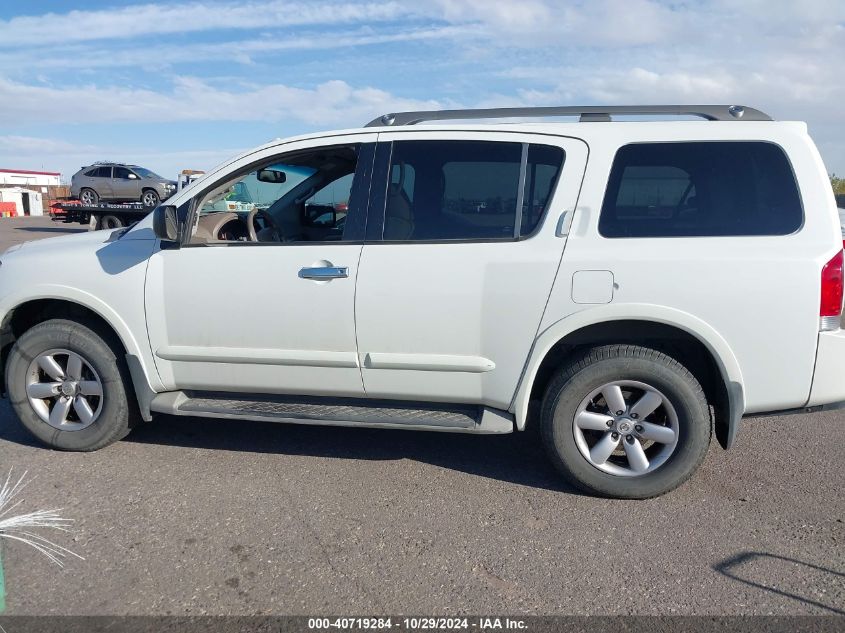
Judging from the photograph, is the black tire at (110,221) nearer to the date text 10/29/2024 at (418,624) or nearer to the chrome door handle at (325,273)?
the chrome door handle at (325,273)

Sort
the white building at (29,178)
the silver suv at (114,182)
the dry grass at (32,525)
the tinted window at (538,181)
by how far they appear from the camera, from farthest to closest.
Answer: the white building at (29,178) → the silver suv at (114,182) → the tinted window at (538,181) → the dry grass at (32,525)

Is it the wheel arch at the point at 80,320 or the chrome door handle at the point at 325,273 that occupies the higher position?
the chrome door handle at the point at 325,273

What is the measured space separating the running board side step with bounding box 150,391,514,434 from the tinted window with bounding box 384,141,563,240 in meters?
0.94

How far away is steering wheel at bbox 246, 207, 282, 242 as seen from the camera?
4.54 m

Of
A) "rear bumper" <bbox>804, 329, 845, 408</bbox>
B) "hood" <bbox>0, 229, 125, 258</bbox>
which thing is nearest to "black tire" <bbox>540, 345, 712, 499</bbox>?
"rear bumper" <bbox>804, 329, 845, 408</bbox>

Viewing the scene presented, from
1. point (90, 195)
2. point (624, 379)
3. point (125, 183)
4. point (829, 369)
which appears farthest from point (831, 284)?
point (90, 195)

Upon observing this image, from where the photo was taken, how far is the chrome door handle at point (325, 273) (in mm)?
3906

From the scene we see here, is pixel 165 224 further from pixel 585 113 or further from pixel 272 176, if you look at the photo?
pixel 585 113

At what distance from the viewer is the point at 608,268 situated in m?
3.64

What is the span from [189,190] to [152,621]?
2.44m

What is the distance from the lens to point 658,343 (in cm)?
389

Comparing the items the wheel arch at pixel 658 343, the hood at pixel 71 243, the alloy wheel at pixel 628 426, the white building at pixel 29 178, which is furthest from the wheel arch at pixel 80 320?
the white building at pixel 29 178

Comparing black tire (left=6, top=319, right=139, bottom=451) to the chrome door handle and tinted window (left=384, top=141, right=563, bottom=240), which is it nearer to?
the chrome door handle

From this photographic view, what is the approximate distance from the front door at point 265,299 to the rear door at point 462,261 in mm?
131
